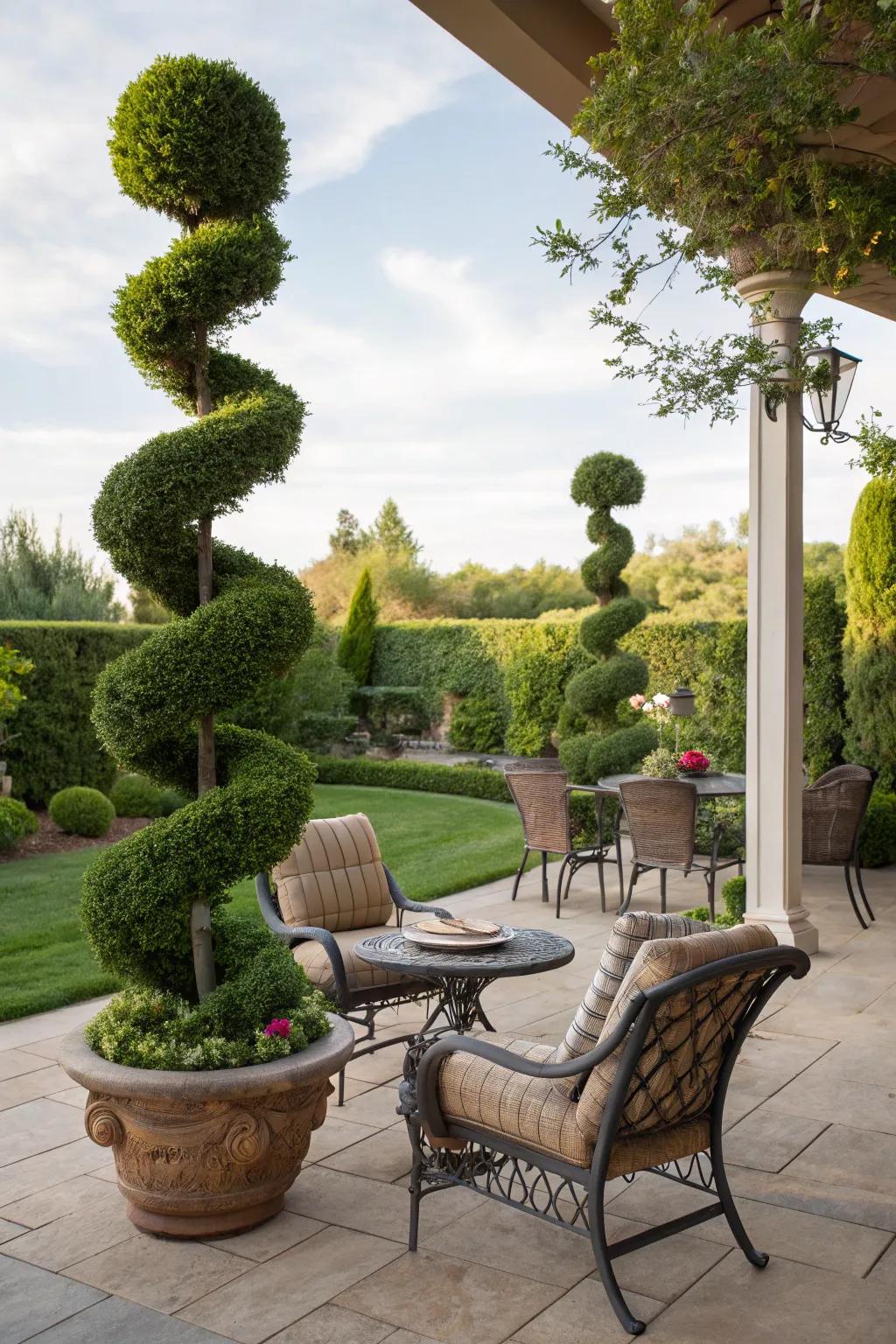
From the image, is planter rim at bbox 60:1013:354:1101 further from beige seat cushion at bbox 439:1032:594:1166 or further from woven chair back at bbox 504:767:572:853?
woven chair back at bbox 504:767:572:853

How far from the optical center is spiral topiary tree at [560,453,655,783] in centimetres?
1011

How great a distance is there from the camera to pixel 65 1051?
305 cm

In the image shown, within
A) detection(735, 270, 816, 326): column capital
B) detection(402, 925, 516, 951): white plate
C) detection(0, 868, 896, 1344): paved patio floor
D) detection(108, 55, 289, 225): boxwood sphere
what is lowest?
detection(0, 868, 896, 1344): paved patio floor

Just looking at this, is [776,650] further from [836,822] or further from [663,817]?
[836,822]

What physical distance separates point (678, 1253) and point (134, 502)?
2534 millimetres

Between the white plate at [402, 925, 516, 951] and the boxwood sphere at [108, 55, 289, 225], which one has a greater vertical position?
the boxwood sphere at [108, 55, 289, 225]

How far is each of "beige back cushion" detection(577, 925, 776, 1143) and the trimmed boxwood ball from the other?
26.9 ft

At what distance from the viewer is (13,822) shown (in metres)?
9.20

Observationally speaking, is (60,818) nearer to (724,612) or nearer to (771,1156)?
(771,1156)

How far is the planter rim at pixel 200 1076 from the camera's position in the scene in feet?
9.21

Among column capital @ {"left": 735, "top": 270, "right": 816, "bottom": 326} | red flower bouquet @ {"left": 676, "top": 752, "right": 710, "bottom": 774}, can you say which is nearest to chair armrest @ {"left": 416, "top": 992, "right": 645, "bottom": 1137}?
column capital @ {"left": 735, "top": 270, "right": 816, "bottom": 326}

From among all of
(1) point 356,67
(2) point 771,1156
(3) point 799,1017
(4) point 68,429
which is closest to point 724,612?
(4) point 68,429

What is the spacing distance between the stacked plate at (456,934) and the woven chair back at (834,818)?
349 cm

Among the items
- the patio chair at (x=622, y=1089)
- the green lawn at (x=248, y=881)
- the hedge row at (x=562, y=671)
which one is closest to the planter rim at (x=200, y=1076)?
the patio chair at (x=622, y=1089)
